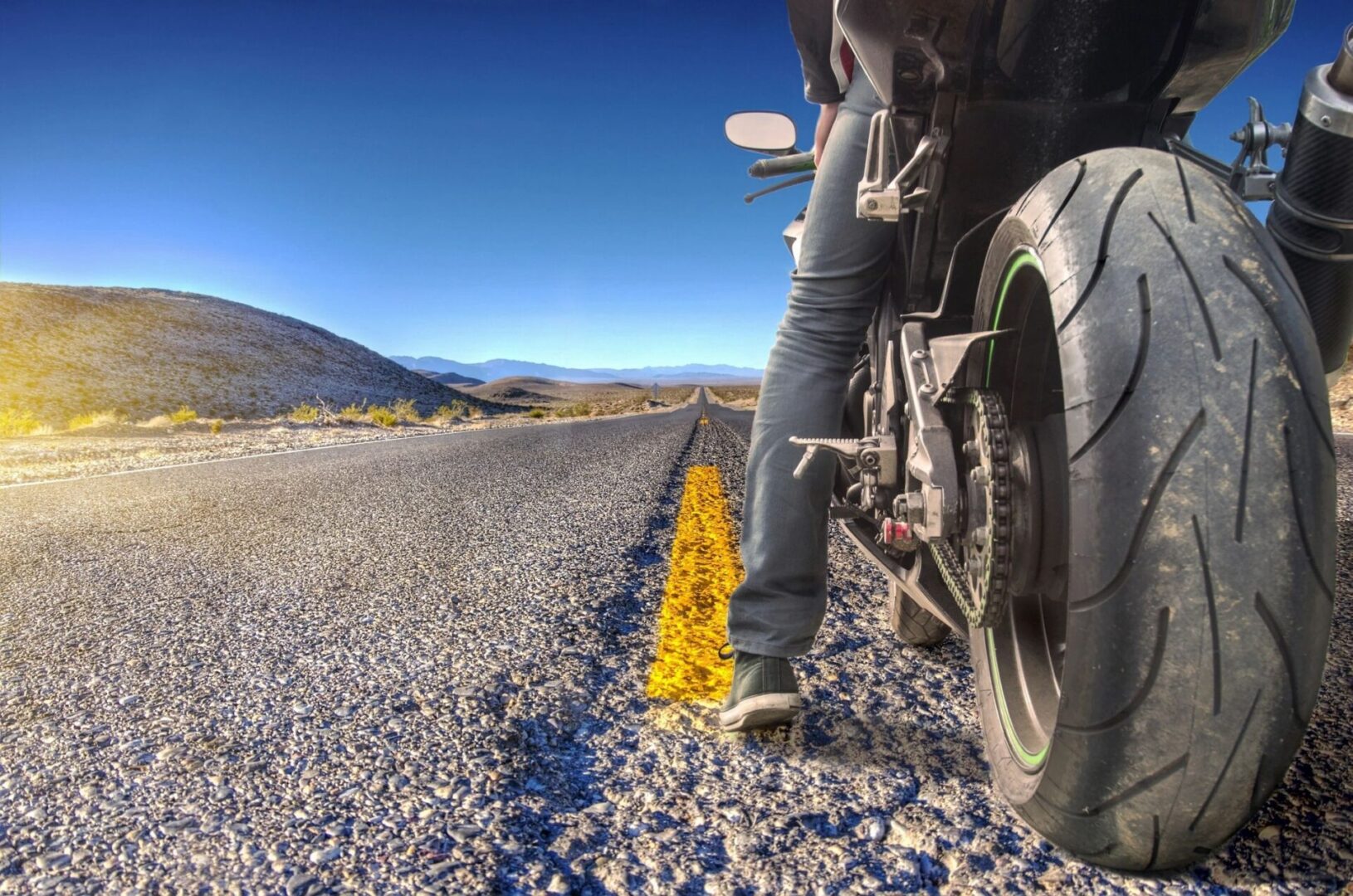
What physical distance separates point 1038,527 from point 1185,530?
0.31 meters

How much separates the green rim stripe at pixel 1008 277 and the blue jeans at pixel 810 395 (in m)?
0.36

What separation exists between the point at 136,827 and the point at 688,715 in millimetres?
785

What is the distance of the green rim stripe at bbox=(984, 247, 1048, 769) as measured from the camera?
3.20ft

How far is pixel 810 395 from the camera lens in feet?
5.12

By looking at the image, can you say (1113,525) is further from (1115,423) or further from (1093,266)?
(1093,266)

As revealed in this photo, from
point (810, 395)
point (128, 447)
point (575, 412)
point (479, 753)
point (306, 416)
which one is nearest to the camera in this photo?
point (479, 753)

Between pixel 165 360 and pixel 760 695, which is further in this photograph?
pixel 165 360

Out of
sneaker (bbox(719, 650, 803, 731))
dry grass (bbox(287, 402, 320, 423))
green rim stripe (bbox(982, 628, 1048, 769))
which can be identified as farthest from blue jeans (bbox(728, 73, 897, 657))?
dry grass (bbox(287, 402, 320, 423))

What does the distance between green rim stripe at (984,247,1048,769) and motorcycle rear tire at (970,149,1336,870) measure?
100mm

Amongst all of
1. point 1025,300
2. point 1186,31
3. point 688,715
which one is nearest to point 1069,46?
point 1186,31

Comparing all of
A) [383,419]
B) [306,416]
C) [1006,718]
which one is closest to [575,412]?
[306,416]

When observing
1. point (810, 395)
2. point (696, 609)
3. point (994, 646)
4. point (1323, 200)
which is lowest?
point (696, 609)

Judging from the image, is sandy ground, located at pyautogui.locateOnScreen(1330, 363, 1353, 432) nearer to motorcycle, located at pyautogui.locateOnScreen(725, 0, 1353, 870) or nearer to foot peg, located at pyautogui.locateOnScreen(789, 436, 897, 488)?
motorcycle, located at pyautogui.locateOnScreen(725, 0, 1353, 870)

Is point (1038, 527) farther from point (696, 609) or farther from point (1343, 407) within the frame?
point (1343, 407)
